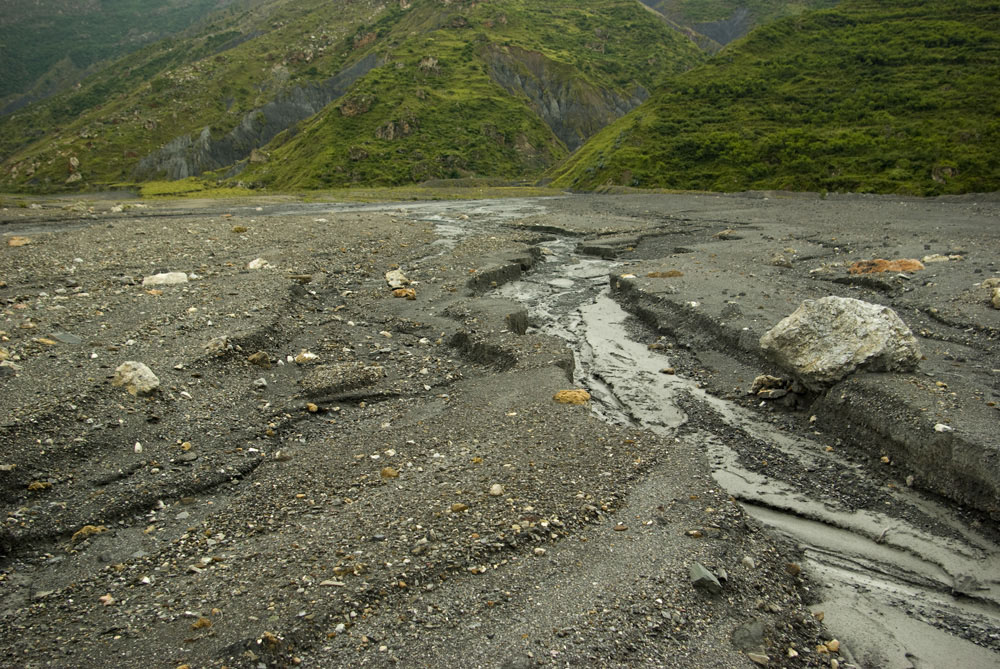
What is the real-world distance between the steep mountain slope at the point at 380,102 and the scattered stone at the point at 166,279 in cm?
7458

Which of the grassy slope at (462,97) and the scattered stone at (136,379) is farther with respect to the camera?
the grassy slope at (462,97)

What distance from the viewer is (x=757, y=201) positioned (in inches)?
1612

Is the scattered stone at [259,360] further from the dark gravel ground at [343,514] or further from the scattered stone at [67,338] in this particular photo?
the scattered stone at [67,338]

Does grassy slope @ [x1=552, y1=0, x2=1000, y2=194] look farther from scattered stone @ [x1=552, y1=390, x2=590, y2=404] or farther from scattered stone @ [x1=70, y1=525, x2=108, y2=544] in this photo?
scattered stone @ [x1=70, y1=525, x2=108, y2=544]

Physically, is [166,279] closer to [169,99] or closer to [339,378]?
[339,378]

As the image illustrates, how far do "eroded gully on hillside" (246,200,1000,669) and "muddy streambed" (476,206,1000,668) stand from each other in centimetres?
1

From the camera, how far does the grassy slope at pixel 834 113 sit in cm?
4366

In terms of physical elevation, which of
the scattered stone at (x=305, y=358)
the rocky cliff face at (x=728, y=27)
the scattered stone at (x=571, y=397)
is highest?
the rocky cliff face at (x=728, y=27)

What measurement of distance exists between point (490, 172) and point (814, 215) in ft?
221

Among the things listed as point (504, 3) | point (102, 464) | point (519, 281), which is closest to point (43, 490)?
point (102, 464)

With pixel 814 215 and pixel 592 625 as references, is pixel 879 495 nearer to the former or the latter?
pixel 592 625

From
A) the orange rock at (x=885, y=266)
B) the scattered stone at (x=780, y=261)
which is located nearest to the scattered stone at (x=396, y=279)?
the scattered stone at (x=780, y=261)

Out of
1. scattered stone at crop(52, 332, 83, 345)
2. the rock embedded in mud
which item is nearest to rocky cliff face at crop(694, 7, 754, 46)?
the rock embedded in mud

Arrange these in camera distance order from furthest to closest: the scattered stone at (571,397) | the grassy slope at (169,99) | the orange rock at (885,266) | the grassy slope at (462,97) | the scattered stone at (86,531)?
the grassy slope at (169,99) → the grassy slope at (462,97) → the orange rock at (885,266) → the scattered stone at (571,397) → the scattered stone at (86,531)
